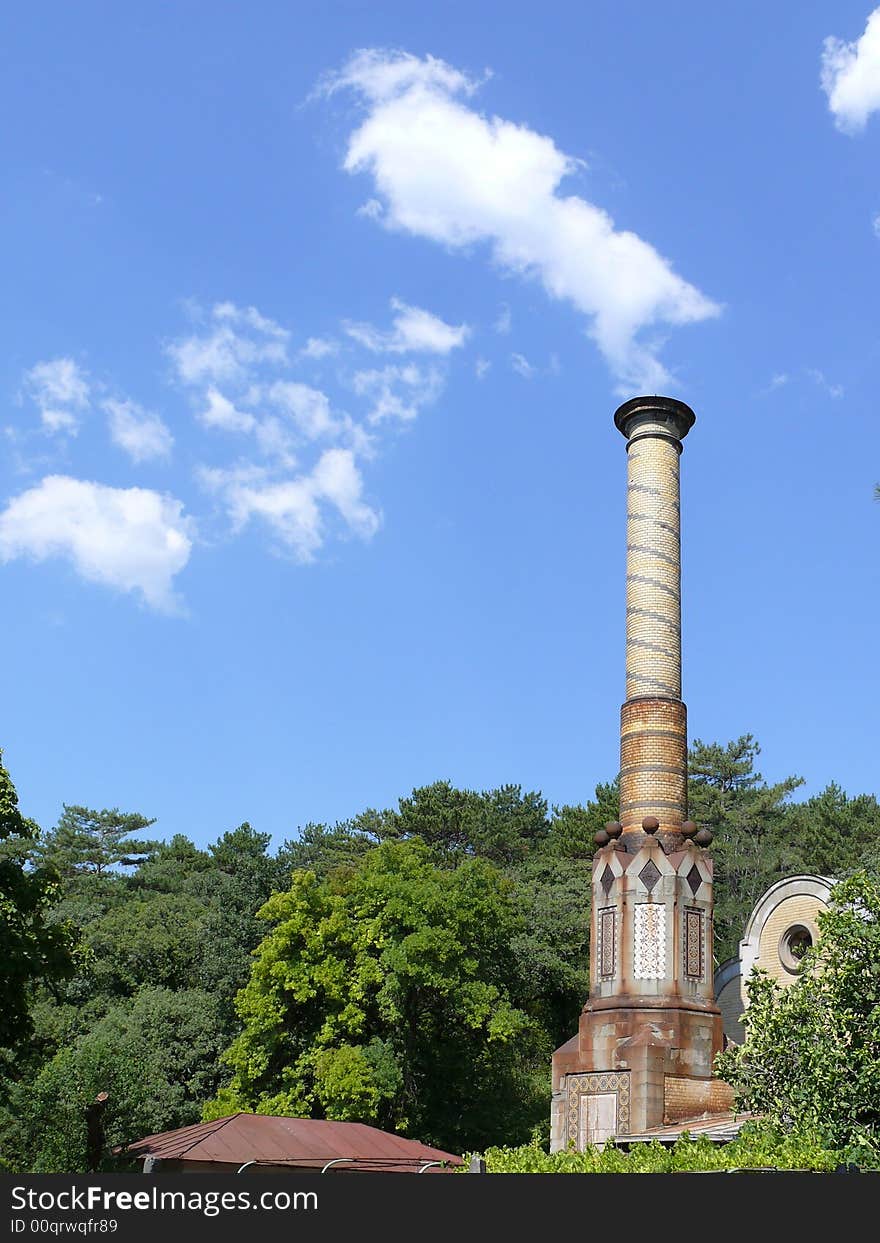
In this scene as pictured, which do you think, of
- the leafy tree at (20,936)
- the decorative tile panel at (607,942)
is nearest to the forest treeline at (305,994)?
the leafy tree at (20,936)

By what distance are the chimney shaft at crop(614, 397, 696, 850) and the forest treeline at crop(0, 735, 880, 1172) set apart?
17.0ft

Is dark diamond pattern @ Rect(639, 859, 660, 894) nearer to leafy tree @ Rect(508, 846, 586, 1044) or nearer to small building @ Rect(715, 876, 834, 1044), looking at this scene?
small building @ Rect(715, 876, 834, 1044)

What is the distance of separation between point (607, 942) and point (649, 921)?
1109 mm

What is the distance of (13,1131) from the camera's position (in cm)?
A: 3216

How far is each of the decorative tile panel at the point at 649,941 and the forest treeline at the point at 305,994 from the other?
5390 mm

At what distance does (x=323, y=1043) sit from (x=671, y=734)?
1340 cm

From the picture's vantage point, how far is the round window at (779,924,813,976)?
30031 mm

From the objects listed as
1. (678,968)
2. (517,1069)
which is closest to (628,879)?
(678,968)

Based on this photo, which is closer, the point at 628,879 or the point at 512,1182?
the point at 512,1182

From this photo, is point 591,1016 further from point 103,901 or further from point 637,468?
point 103,901

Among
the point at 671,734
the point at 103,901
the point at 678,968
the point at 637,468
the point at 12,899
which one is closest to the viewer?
the point at 12,899

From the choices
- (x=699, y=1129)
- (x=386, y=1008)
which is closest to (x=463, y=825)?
(x=386, y=1008)

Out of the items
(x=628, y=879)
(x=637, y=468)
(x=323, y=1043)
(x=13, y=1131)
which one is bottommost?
(x=13, y=1131)

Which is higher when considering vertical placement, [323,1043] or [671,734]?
[671,734]
